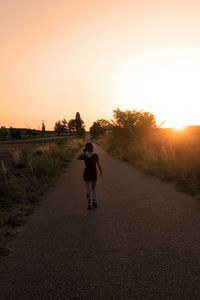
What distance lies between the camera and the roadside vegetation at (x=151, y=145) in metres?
8.30

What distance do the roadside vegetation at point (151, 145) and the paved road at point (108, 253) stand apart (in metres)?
3.12

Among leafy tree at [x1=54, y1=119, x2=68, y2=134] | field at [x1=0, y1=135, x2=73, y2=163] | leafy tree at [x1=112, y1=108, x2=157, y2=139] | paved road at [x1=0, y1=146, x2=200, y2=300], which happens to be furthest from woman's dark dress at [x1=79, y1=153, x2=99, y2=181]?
leafy tree at [x1=54, y1=119, x2=68, y2=134]

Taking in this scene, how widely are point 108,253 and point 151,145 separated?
529 inches

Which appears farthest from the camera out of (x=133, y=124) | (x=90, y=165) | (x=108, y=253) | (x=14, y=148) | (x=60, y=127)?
(x=60, y=127)

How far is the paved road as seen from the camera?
2.36m

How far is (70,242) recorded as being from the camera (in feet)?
11.5

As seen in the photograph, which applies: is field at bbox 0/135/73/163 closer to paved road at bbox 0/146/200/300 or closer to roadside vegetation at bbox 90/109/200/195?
roadside vegetation at bbox 90/109/200/195

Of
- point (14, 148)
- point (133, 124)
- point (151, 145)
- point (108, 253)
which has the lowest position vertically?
point (108, 253)

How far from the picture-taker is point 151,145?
1564cm

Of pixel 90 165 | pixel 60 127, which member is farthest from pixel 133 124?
pixel 60 127

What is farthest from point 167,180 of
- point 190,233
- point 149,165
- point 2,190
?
point 2,190

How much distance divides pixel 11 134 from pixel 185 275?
120 m

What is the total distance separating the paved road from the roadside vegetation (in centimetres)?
312

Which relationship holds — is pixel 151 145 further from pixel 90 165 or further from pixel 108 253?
pixel 108 253
